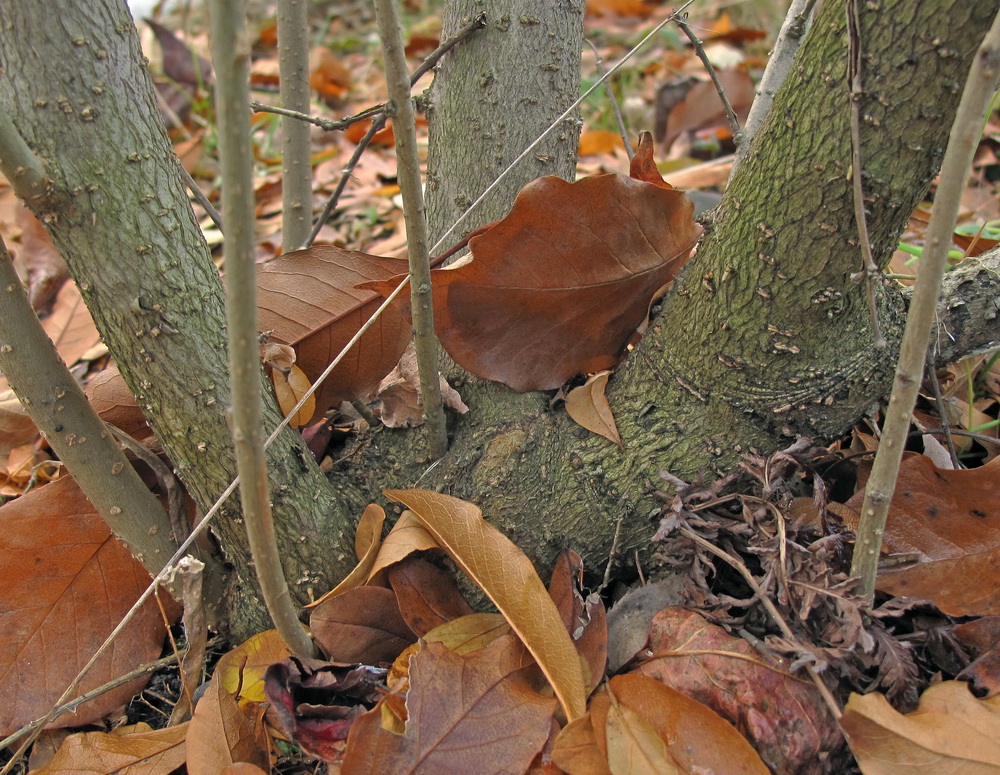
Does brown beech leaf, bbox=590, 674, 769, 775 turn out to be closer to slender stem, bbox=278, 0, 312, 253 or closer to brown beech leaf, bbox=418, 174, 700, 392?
brown beech leaf, bbox=418, 174, 700, 392

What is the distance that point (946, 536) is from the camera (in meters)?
0.87

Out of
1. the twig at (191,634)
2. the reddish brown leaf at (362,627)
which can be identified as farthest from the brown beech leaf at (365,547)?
the twig at (191,634)

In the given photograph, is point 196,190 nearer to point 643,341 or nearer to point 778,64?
point 643,341

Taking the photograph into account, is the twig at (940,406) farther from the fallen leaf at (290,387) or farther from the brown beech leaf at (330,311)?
the fallen leaf at (290,387)

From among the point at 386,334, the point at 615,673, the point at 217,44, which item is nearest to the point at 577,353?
the point at 386,334

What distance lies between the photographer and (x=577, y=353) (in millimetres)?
1014

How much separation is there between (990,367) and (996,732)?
63 centimetres

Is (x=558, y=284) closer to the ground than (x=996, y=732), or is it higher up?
higher up

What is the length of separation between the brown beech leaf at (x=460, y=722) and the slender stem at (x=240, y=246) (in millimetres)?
232

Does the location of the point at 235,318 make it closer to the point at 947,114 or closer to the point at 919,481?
the point at 947,114

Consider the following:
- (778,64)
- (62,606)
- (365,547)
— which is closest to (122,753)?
(62,606)

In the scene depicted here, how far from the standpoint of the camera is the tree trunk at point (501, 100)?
1057 mm

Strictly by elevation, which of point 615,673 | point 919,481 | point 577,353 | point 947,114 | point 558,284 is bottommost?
point 615,673

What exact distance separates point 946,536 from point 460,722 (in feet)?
1.91
